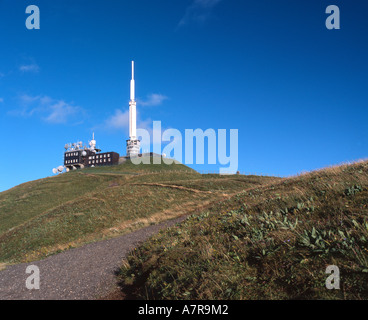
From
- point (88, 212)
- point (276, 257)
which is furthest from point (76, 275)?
point (88, 212)

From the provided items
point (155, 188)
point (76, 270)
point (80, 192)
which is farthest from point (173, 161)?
point (76, 270)

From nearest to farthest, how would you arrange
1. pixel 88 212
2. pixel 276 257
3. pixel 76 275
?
1. pixel 276 257
2. pixel 76 275
3. pixel 88 212

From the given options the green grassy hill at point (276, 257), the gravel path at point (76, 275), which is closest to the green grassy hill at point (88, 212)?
the gravel path at point (76, 275)

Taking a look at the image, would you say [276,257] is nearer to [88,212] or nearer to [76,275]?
[76,275]

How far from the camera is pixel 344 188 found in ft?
34.3

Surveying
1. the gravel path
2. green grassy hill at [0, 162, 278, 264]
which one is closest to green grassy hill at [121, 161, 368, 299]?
the gravel path

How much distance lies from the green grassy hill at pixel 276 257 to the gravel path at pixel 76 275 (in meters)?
1.56

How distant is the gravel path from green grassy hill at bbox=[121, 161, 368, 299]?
5.11ft

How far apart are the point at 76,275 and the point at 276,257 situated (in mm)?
10043

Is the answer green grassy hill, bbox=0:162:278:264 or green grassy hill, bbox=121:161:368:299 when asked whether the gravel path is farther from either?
green grassy hill, bbox=0:162:278:264

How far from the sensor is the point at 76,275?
12.4m

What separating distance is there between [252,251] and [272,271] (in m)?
1.13

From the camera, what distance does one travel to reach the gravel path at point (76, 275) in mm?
10602

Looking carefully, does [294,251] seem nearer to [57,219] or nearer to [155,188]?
[57,219]
